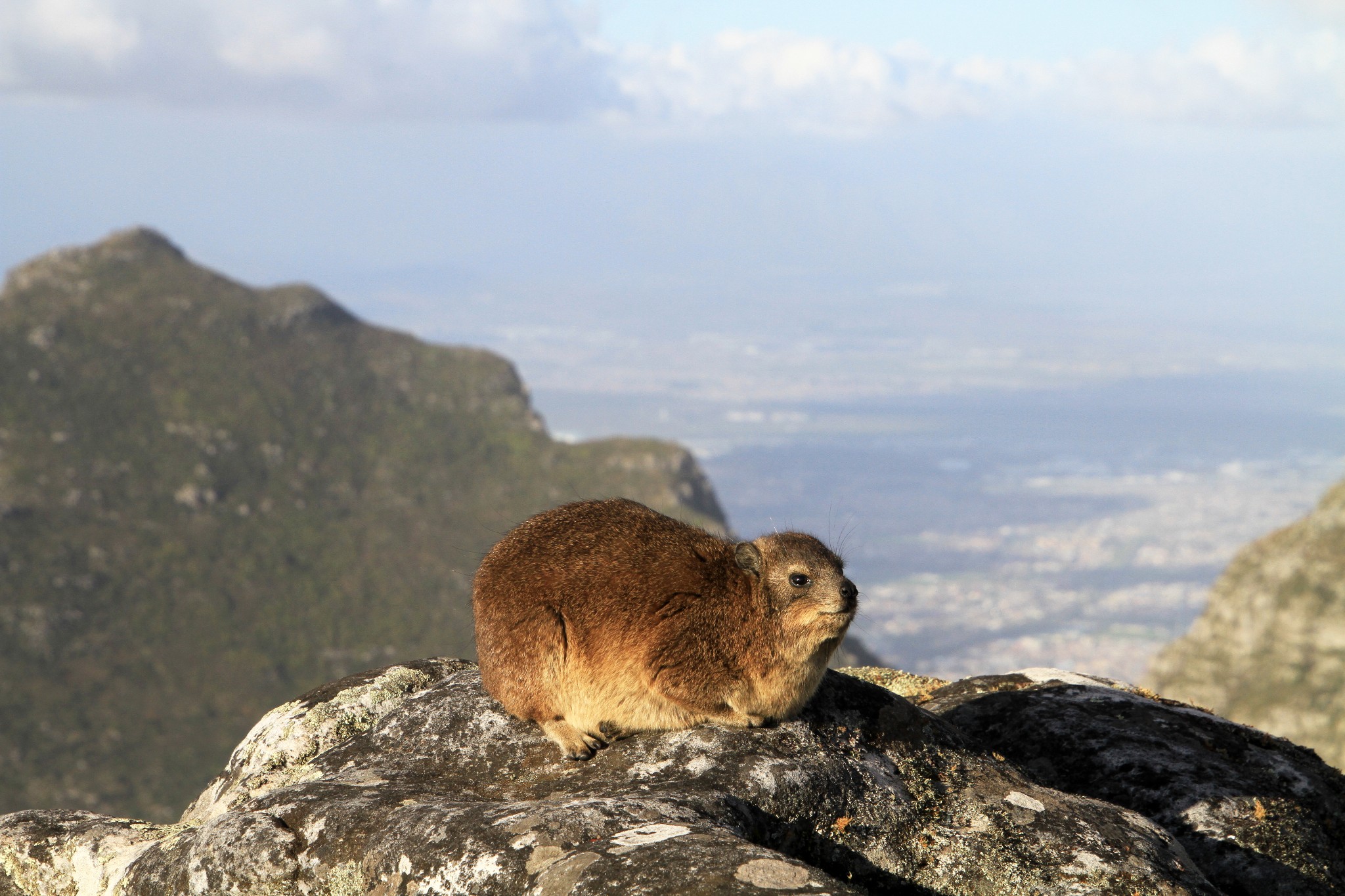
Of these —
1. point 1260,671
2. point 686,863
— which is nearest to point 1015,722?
point 686,863

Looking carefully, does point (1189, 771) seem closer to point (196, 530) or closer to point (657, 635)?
point (657, 635)

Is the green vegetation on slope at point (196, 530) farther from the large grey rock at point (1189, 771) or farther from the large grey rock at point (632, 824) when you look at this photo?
the large grey rock at point (632, 824)

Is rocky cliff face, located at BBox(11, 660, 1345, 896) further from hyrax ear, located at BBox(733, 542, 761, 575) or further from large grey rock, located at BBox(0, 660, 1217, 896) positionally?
hyrax ear, located at BBox(733, 542, 761, 575)

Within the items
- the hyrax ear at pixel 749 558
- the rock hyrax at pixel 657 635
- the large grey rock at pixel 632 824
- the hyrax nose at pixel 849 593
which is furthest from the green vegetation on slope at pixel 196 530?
the hyrax nose at pixel 849 593

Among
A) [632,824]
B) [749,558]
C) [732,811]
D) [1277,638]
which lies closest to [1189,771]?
[749,558]

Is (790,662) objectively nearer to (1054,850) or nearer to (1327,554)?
A: (1054,850)
